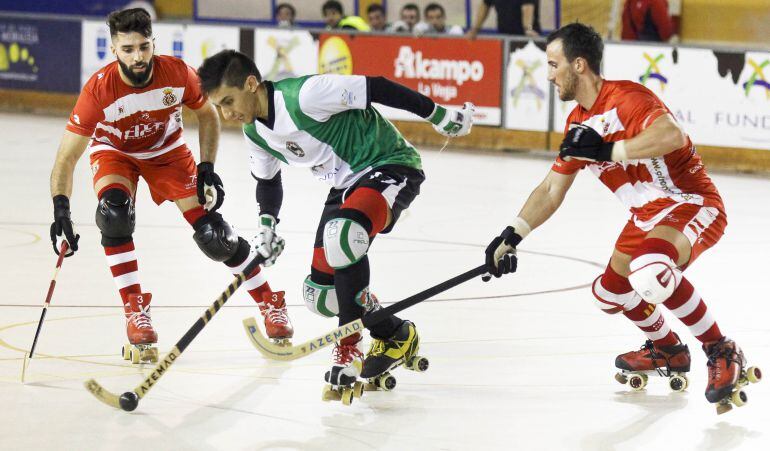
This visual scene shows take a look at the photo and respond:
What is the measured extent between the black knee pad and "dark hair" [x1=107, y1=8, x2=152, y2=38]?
2.40 ft

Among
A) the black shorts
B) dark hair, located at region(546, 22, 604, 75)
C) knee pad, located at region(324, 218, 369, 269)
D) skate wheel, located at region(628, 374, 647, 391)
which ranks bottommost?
skate wheel, located at region(628, 374, 647, 391)

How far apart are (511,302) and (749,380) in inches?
89.9

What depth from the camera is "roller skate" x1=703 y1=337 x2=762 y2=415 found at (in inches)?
207

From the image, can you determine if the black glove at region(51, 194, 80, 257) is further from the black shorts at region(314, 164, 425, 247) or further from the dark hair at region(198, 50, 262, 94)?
the black shorts at region(314, 164, 425, 247)

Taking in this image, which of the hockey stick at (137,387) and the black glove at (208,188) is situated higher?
the black glove at (208,188)

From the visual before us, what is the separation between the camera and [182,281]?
315 inches

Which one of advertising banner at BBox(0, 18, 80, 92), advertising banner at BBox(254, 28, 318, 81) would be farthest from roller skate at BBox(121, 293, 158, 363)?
advertising banner at BBox(0, 18, 80, 92)

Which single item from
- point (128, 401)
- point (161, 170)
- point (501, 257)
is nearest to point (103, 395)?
point (128, 401)

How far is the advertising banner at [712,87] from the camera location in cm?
1297

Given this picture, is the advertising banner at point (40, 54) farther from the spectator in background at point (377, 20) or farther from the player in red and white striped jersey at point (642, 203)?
the player in red and white striped jersey at point (642, 203)

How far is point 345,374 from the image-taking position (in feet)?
17.7

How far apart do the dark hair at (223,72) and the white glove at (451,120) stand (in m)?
0.84

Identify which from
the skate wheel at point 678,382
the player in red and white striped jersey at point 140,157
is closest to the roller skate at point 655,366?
the skate wheel at point 678,382

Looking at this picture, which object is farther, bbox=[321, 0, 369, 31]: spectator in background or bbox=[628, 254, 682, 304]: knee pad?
bbox=[321, 0, 369, 31]: spectator in background
